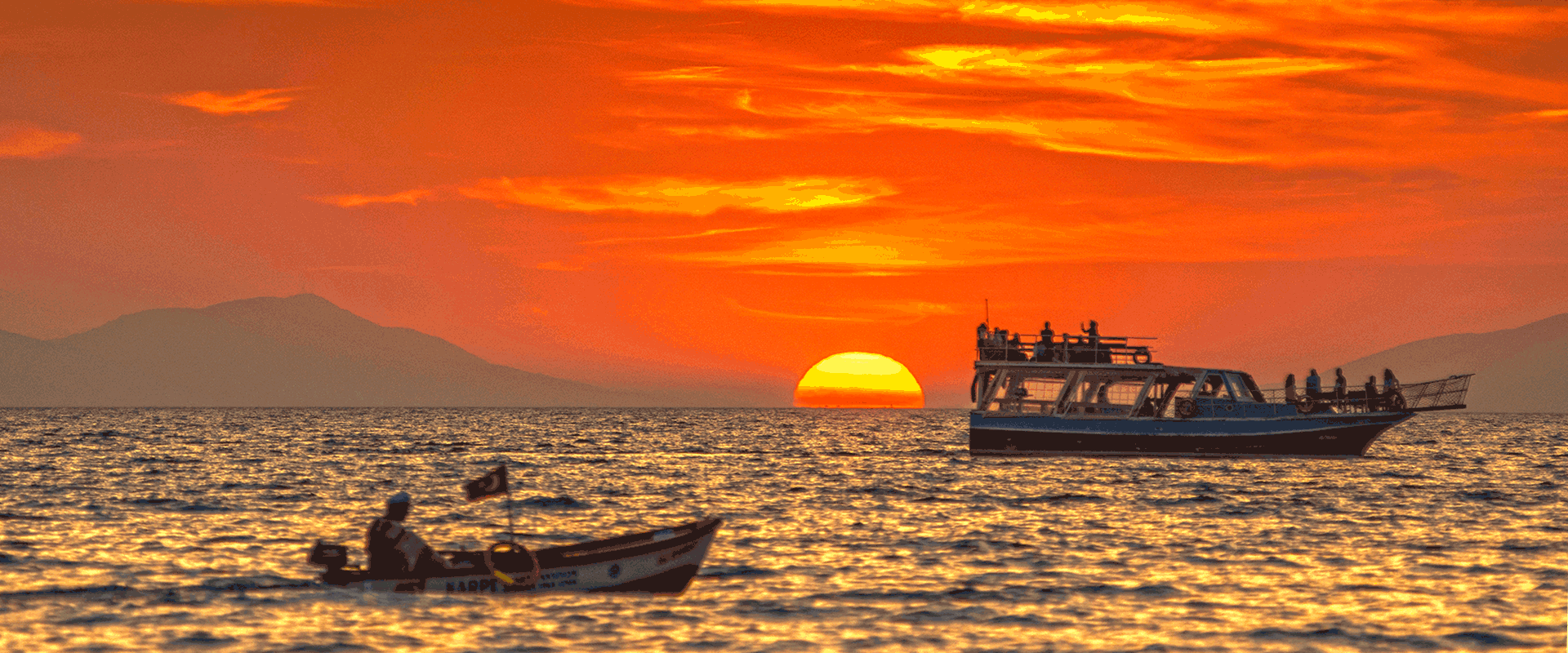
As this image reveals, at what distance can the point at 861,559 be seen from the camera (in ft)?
Answer: 100

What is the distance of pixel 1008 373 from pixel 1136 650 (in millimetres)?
47579

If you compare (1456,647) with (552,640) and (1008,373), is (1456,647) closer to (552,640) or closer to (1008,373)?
(552,640)

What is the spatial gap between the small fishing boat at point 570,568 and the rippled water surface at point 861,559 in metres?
0.37

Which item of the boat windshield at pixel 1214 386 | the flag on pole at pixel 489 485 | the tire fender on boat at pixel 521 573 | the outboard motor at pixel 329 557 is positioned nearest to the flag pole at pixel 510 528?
the flag on pole at pixel 489 485

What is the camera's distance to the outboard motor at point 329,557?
24.8 meters

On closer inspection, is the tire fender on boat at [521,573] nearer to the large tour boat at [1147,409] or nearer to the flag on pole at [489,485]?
the flag on pole at [489,485]

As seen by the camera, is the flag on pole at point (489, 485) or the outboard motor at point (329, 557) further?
the outboard motor at point (329, 557)

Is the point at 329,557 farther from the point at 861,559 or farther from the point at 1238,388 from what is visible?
the point at 1238,388

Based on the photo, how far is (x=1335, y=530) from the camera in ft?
122

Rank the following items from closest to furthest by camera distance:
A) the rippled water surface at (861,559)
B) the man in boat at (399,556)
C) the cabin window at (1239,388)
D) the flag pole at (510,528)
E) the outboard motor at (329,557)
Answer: the rippled water surface at (861,559), the man in boat at (399,556), the outboard motor at (329,557), the flag pole at (510,528), the cabin window at (1239,388)

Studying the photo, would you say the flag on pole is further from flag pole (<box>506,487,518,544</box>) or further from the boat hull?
the boat hull

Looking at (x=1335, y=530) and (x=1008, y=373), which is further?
(x=1008, y=373)

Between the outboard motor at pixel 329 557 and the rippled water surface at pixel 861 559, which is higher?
the outboard motor at pixel 329 557

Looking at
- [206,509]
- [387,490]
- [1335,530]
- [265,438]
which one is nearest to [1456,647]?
[1335,530]
